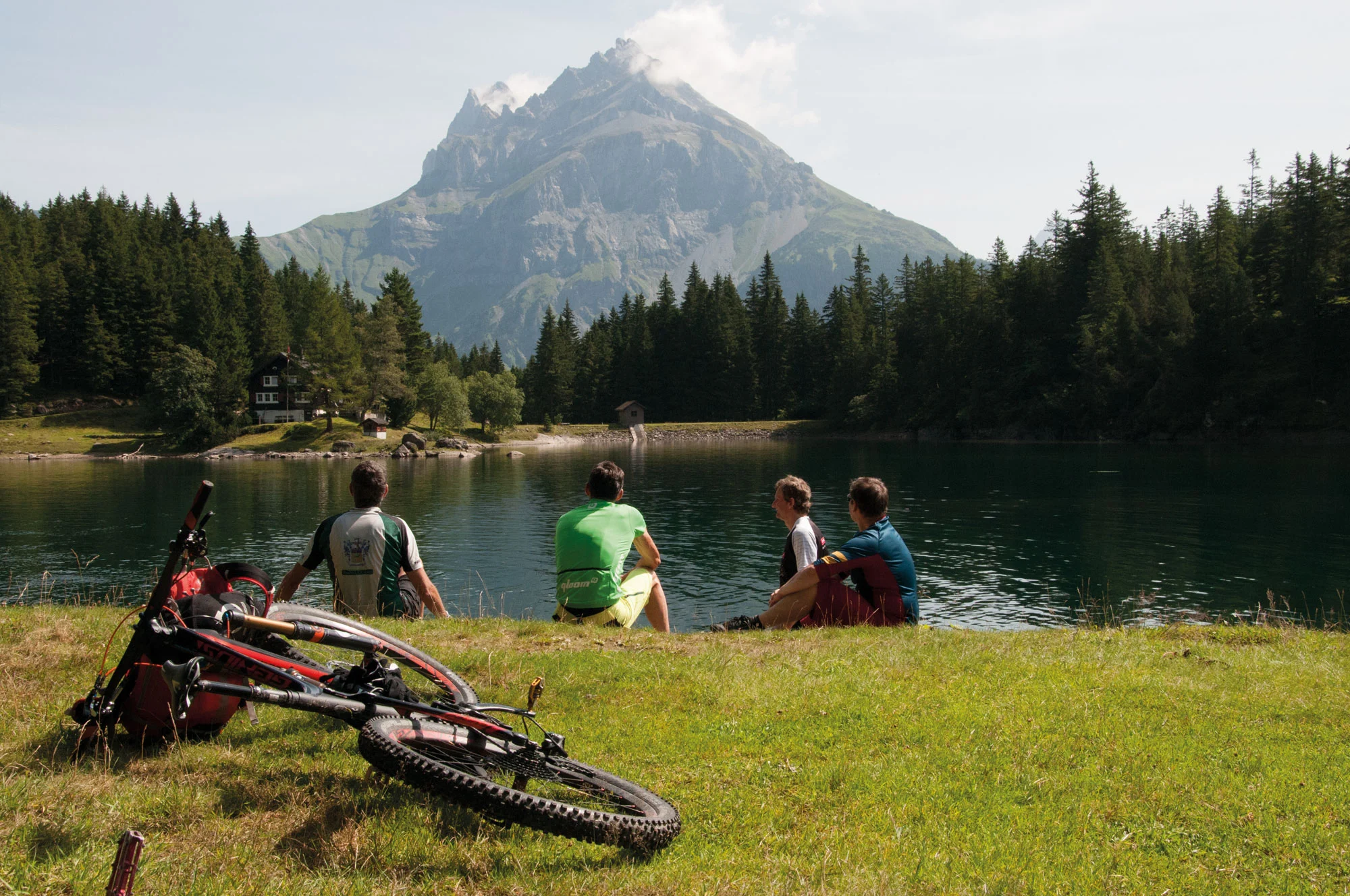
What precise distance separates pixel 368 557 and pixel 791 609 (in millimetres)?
4546

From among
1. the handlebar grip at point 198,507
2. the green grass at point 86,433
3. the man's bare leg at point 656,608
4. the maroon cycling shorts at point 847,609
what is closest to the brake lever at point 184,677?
the handlebar grip at point 198,507

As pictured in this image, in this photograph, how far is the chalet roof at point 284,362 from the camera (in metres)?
89.9

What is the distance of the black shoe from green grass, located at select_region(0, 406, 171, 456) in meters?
84.4

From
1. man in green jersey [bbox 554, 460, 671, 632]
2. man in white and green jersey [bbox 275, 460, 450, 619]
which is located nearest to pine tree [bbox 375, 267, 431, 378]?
man in white and green jersey [bbox 275, 460, 450, 619]

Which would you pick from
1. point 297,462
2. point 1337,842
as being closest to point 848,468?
point 297,462

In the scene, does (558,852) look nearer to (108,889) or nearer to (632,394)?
(108,889)

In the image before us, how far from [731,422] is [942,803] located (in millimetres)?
116238

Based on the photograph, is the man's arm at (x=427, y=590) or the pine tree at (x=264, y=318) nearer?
the man's arm at (x=427, y=590)

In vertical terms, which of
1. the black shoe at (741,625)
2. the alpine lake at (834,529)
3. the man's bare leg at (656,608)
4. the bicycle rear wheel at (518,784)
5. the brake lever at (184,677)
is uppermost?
the brake lever at (184,677)

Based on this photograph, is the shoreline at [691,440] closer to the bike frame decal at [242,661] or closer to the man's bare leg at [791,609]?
the man's bare leg at [791,609]

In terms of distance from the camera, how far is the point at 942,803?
14.0 ft

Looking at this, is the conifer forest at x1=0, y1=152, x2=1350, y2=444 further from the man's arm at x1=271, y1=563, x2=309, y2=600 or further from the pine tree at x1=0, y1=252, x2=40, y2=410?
the man's arm at x1=271, y1=563, x2=309, y2=600

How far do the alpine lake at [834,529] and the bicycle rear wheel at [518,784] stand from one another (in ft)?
32.6

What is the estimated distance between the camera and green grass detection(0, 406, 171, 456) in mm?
77312
